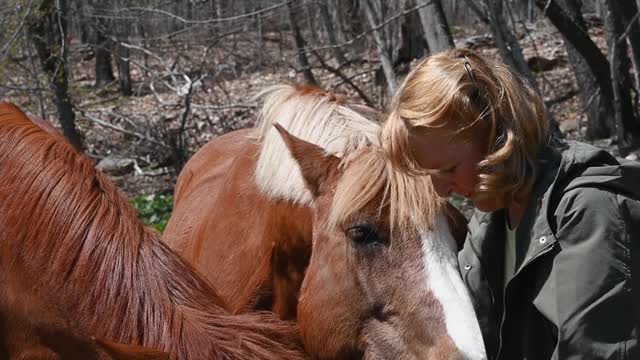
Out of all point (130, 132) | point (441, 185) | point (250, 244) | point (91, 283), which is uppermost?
point (91, 283)

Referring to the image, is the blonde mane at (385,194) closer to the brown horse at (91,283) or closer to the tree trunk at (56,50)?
the brown horse at (91,283)

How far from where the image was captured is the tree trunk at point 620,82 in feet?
23.7

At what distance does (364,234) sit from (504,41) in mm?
3339

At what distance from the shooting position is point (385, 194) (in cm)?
296

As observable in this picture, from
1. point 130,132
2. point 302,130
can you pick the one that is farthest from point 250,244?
point 130,132

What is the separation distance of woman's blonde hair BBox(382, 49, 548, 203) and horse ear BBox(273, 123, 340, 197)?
541mm

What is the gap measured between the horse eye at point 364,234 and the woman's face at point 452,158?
41cm

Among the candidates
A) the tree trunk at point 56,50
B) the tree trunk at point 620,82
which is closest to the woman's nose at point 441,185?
the tree trunk at point 620,82

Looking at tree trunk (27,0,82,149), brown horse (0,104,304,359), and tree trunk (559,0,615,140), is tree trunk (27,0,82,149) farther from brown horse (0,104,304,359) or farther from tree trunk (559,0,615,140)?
brown horse (0,104,304,359)

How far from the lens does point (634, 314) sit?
2.27 m

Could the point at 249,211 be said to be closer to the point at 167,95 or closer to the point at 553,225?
the point at 553,225

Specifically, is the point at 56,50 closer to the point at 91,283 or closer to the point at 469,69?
the point at 91,283

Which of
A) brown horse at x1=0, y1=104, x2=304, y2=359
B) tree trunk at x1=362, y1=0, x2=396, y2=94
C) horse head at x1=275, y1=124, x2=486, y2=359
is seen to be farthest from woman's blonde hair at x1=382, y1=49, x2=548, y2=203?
tree trunk at x1=362, y1=0, x2=396, y2=94

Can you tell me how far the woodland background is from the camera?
7863mm
